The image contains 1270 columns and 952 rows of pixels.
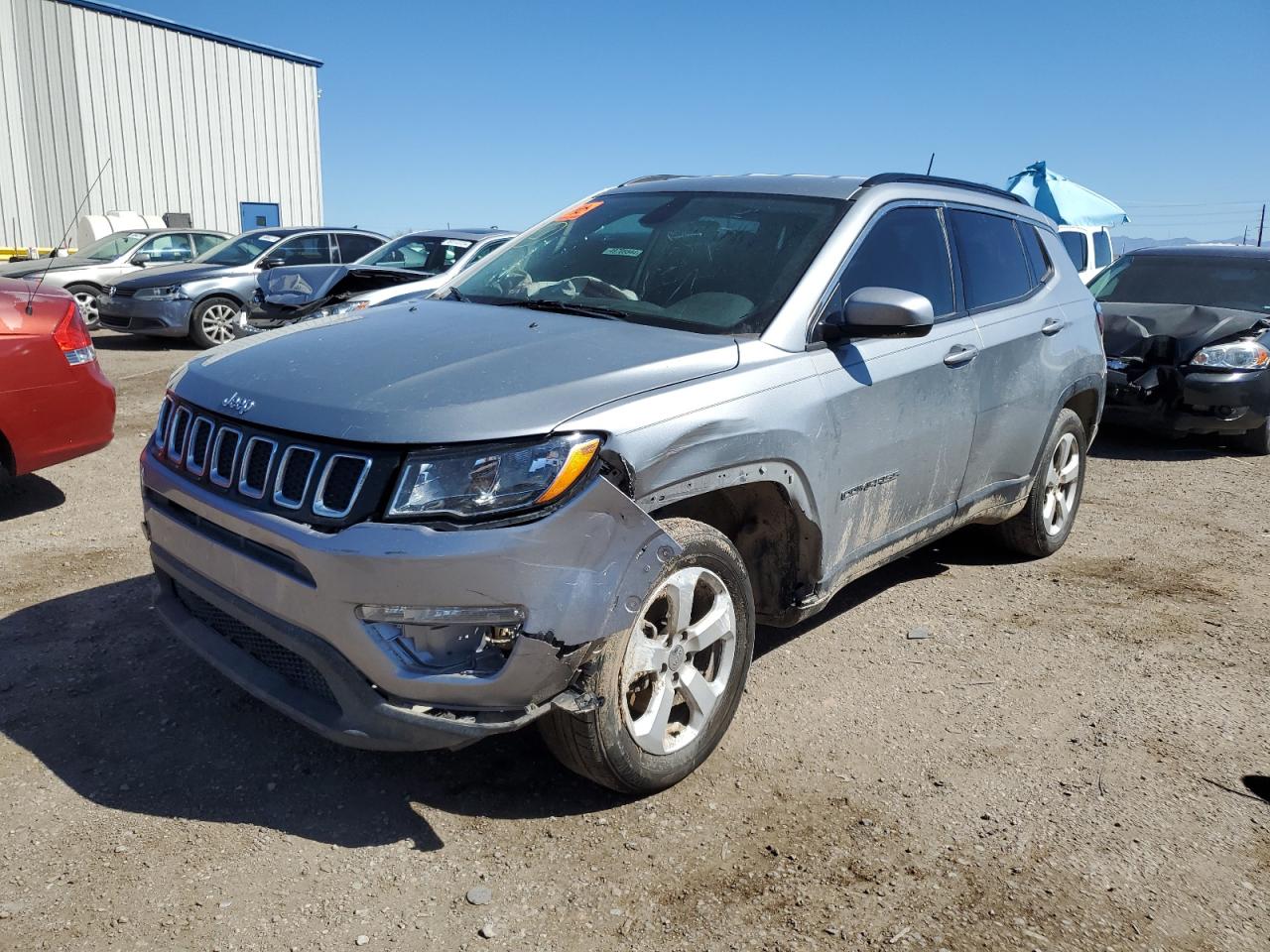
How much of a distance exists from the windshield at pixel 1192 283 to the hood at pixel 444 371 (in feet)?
24.7

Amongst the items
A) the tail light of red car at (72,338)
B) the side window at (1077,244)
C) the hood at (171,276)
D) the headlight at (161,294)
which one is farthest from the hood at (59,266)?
the side window at (1077,244)

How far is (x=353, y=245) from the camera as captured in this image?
562 inches

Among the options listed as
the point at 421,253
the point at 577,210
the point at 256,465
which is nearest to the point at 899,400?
the point at 577,210

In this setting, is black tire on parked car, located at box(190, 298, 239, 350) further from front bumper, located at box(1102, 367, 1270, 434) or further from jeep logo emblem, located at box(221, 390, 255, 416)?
jeep logo emblem, located at box(221, 390, 255, 416)

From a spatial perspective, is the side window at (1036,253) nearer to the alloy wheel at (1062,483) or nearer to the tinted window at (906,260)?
the alloy wheel at (1062,483)

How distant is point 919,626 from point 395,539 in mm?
2808

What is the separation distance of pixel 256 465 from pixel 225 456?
0.18m

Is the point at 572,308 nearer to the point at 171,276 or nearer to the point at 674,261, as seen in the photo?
the point at 674,261

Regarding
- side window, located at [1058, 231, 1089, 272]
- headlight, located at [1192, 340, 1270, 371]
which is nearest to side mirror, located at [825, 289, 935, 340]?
headlight, located at [1192, 340, 1270, 371]

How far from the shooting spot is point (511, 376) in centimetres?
281

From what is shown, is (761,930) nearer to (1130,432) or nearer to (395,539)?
(395,539)

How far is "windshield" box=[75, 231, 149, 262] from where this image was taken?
15412 mm

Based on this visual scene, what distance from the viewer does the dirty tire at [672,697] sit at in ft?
8.98

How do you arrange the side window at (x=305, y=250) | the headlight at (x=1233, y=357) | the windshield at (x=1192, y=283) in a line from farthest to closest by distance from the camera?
1. the side window at (x=305, y=250)
2. the windshield at (x=1192, y=283)
3. the headlight at (x=1233, y=357)
